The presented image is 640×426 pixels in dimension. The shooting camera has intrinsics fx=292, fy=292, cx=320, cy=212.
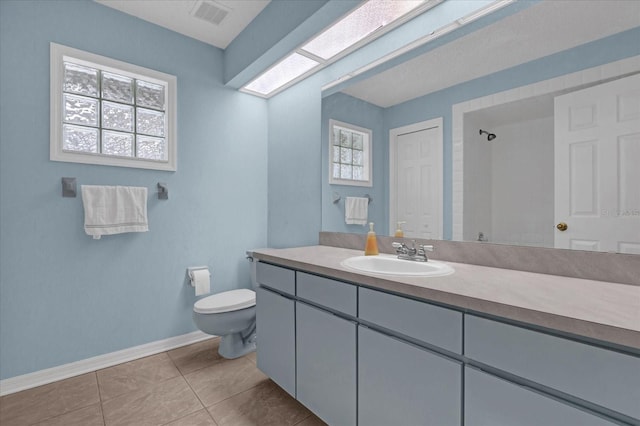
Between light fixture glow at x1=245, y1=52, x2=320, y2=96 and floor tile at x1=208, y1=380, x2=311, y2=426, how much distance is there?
2352 millimetres

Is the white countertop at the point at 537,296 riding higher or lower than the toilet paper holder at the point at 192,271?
higher

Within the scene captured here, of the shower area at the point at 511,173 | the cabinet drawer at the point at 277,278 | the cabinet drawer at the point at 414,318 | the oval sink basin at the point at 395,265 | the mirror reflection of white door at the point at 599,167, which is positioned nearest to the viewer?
the cabinet drawer at the point at 414,318

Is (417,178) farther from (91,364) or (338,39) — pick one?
(91,364)

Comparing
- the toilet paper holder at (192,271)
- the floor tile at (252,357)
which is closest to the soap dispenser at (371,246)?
the floor tile at (252,357)

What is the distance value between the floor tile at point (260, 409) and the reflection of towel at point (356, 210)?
3.91ft

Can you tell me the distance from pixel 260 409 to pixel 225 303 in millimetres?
761

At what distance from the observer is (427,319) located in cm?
102

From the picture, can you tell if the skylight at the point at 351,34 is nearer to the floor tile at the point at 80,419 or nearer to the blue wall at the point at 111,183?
the blue wall at the point at 111,183

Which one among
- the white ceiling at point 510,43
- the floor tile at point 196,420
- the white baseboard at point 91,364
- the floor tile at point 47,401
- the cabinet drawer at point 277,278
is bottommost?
the floor tile at point 47,401

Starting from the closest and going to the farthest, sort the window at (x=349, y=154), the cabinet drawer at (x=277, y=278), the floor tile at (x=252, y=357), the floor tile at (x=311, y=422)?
1. the floor tile at (x=311, y=422)
2. the cabinet drawer at (x=277, y=278)
3. the window at (x=349, y=154)
4. the floor tile at (x=252, y=357)

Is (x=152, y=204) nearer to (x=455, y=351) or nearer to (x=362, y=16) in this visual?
(x=362, y=16)

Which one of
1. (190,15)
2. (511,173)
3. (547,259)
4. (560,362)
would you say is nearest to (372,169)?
(511,173)

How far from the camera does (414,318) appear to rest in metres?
1.06

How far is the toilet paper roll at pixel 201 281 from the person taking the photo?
2.46 m
